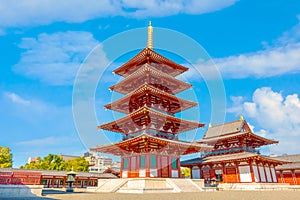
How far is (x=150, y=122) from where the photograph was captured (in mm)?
23625

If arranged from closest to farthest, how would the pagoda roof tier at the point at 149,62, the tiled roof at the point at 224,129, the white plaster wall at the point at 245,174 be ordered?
1. the pagoda roof tier at the point at 149,62
2. the white plaster wall at the point at 245,174
3. the tiled roof at the point at 224,129

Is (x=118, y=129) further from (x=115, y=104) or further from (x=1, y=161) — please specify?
(x=1, y=161)

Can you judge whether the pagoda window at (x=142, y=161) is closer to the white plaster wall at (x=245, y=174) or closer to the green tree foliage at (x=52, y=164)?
the white plaster wall at (x=245, y=174)

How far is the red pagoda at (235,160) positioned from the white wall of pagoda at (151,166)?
8.01 metres

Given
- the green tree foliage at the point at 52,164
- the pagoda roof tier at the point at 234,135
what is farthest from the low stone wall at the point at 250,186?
the green tree foliage at the point at 52,164

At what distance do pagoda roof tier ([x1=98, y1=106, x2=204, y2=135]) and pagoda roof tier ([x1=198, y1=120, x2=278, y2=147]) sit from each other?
250 inches

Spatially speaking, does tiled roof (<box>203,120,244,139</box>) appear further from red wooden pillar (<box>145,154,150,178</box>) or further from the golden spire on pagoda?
the golden spire on pagoda

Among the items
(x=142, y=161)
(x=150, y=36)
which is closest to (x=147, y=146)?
(x=142, y=161)

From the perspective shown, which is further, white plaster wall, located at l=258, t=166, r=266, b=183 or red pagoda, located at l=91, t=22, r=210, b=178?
white plaster wall, located at l=258, t=166, r=266, b=183

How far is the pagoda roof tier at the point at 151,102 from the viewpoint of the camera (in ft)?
79.2

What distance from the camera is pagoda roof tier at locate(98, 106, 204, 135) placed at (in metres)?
23.0

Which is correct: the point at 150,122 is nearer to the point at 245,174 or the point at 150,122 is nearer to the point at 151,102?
the point at 151,102

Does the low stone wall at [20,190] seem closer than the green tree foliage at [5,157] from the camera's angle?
Yes

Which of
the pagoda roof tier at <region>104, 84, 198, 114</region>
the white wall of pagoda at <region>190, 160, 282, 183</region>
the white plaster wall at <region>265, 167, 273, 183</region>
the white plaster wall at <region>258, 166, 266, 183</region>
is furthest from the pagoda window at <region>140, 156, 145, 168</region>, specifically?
the white plaster wall at <region>265, 167, 273, 183</region>
